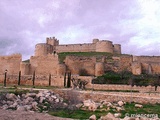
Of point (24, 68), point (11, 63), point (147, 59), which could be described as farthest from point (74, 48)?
point (147, 59)

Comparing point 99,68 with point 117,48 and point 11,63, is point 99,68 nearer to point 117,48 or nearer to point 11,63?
point 117,48

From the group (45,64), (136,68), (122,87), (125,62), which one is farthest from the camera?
(125,62)

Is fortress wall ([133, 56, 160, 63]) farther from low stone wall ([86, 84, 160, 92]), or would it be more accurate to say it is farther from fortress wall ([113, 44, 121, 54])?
low stone wall ([86, 84, 160, 92])

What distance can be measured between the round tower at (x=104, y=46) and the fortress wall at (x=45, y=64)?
11819 mm

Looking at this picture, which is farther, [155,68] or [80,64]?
[80,64]

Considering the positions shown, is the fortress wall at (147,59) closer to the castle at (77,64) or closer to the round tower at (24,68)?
the castle at (77,64)

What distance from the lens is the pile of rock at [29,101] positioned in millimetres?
19250

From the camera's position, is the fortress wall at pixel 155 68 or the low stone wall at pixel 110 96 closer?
the low stone wall at pixel 110 96

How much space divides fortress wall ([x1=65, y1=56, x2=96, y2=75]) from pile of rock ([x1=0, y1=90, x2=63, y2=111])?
20.7m

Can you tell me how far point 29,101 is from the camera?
21.4 meters

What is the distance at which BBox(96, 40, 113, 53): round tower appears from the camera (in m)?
53.3

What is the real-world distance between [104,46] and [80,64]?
907 cm

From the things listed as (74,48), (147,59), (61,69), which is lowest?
(61,69)

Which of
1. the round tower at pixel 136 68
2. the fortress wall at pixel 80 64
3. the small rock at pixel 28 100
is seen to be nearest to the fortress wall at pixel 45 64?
the fortress wall at pixel 80 64
